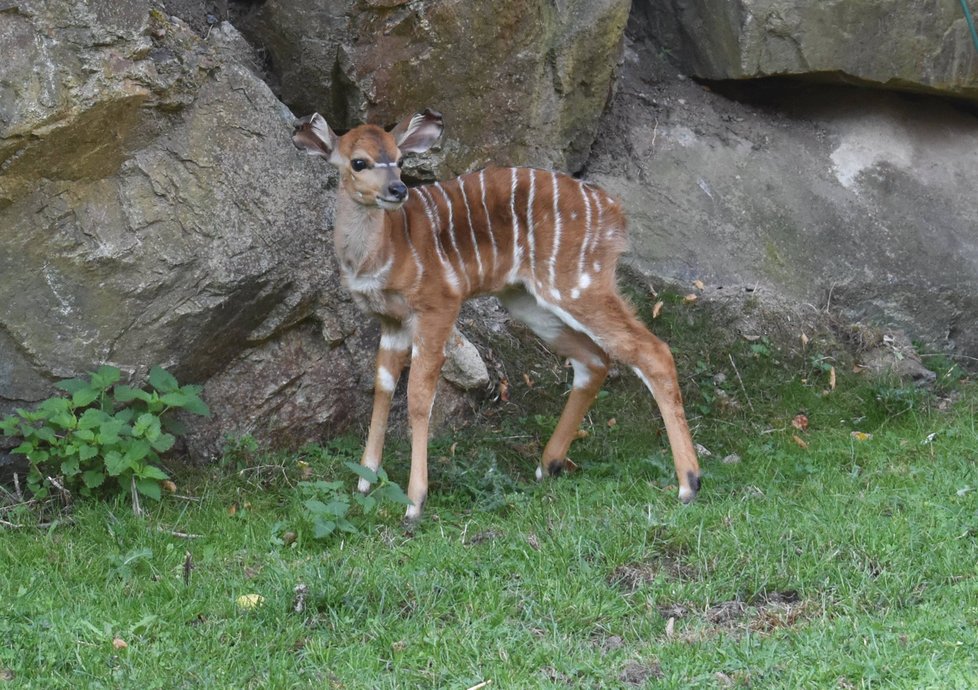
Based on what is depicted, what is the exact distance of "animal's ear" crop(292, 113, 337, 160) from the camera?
5340 mm

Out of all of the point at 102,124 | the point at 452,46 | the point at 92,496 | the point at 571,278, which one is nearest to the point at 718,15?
the point at 452,46

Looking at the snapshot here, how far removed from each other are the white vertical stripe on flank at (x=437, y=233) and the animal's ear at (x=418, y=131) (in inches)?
9.5

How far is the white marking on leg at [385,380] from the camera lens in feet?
18.7

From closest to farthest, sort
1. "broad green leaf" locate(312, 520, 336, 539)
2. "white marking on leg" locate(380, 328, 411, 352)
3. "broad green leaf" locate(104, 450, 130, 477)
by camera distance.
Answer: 1. "broad green leaf" locate(312, 520, 336, 539)
2. "broad green leaf" locate(104, 450, 130, 477)
3. "white marking on leg" locate(380, 328, 411, 352)

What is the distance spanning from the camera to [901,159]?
24.2 ft

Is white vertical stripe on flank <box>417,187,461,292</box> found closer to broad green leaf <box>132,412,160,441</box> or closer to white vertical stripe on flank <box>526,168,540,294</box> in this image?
white vertical stripe on flank <box>526,168,540,294</box>

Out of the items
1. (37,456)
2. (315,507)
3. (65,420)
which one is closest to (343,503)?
(315,507)

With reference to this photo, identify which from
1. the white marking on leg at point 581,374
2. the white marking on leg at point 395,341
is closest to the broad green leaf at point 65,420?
the white marking on leg at point 395,341

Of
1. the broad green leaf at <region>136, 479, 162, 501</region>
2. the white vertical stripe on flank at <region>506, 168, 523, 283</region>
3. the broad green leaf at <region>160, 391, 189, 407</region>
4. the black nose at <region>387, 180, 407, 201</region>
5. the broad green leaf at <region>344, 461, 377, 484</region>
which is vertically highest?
the black nose at <region>387, 180, 407, 201</region>

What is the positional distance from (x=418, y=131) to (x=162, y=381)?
1513mm

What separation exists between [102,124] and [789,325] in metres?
3.57

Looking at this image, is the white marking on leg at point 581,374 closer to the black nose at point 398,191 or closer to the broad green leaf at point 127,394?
the black nose at point 398,191

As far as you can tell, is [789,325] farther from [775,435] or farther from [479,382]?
[479,382]

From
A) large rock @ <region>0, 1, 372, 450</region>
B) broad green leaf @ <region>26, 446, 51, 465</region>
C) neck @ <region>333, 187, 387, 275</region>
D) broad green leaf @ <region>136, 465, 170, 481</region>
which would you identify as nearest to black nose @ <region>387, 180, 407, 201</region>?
neck @ <region>333, 187, 387, 275</region>
